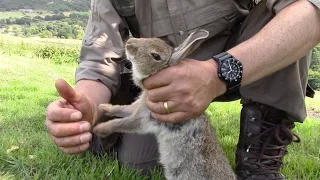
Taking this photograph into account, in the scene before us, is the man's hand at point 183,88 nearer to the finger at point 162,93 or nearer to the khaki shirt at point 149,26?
the finger at point 162,93

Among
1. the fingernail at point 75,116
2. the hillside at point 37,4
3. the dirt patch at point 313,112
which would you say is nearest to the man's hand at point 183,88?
the fingernail at point 75,116

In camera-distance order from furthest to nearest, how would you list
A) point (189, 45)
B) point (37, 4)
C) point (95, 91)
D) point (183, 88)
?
point (37, 4), point (95, 91), point (183, 88), point (189, 45)

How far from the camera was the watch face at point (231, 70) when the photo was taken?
2.31 meters

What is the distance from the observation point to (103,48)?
3211mm

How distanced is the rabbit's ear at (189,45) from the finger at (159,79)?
66 mm

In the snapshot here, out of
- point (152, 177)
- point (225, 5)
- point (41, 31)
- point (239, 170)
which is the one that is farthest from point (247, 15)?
point (41, 31)

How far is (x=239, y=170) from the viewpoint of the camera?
122 inches

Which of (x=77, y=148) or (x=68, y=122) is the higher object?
(x=68, y=122)

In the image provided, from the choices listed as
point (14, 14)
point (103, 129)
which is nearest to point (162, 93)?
point (103, 129)

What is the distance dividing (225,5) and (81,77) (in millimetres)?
1145

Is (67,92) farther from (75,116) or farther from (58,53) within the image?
(58,53)

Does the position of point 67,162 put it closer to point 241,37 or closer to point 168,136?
point 168,136

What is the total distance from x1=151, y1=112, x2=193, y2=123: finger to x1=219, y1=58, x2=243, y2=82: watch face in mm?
295

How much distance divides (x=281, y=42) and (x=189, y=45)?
606mm
